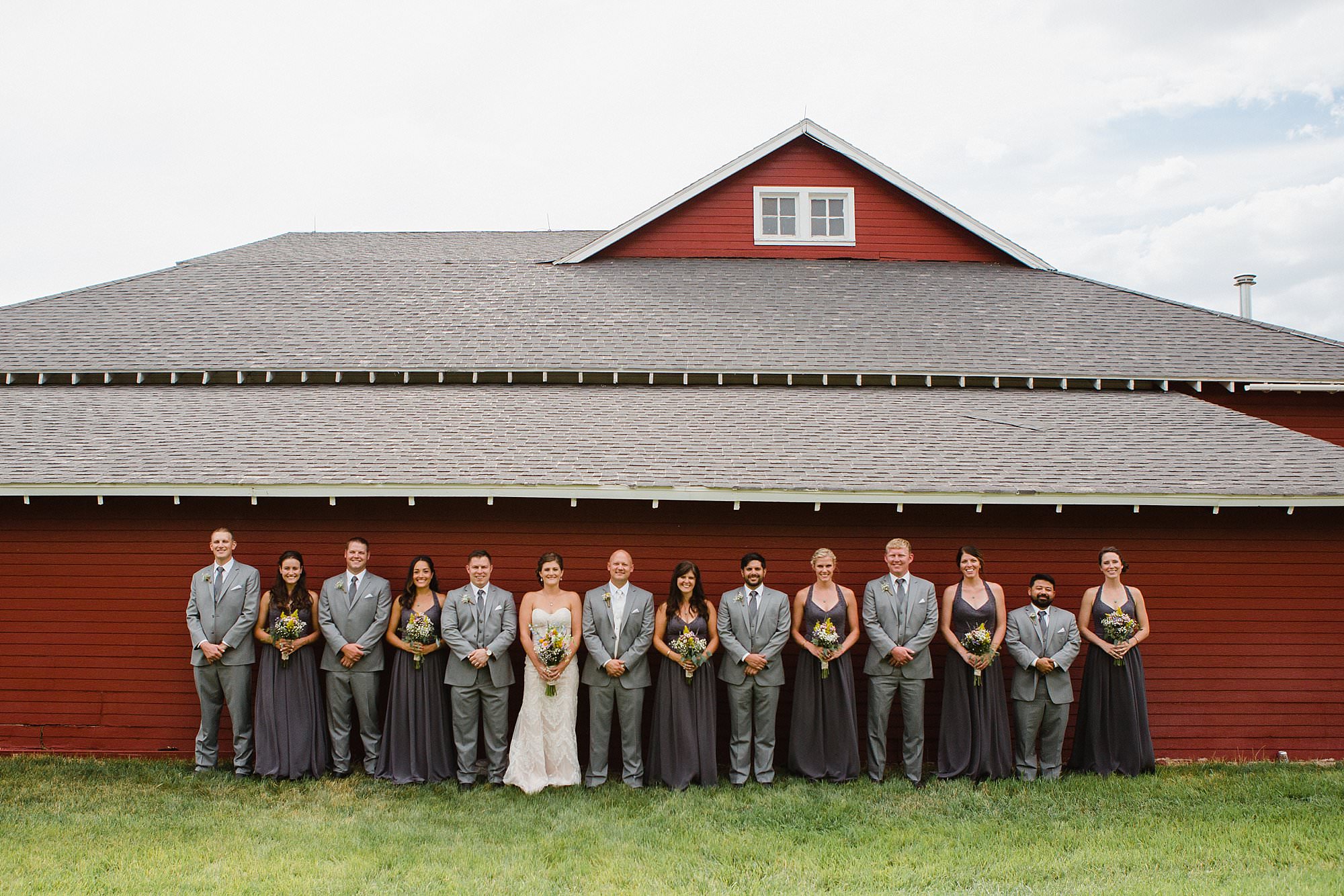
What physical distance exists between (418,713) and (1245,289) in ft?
47.7

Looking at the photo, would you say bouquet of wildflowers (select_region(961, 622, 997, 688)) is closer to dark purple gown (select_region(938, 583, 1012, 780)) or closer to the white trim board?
dark purple gown (select_region(938, 583, 1012, 780))

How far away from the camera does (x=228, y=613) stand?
8180 mm

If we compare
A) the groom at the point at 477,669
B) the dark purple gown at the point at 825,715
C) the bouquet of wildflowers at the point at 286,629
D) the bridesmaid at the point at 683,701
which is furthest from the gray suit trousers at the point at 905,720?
the bouquet of wildflowers at the point at 286,629

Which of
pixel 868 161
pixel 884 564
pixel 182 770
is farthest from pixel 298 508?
pixel 868 161

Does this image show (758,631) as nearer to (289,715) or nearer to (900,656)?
(900,656)

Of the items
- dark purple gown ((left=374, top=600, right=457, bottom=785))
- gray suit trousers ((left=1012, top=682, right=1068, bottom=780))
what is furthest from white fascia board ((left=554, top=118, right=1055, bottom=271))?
gray suit trousers ((left=1012, top=682, right=1068, bottom=780))

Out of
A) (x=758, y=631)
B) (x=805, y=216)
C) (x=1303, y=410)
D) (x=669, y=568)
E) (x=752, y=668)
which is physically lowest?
(x=752, y=668)

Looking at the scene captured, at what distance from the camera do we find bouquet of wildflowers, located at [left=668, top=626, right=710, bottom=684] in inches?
307

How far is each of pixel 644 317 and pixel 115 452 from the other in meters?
6.52

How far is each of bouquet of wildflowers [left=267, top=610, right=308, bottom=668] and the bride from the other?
1.97m

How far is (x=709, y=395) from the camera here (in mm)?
11000

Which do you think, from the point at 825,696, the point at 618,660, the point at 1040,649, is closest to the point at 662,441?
the point at 618,660

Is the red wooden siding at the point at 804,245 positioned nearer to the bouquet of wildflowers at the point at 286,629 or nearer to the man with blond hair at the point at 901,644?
the man with blond hair at the point at 901,644

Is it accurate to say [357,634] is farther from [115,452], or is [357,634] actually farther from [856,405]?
[856,405]
